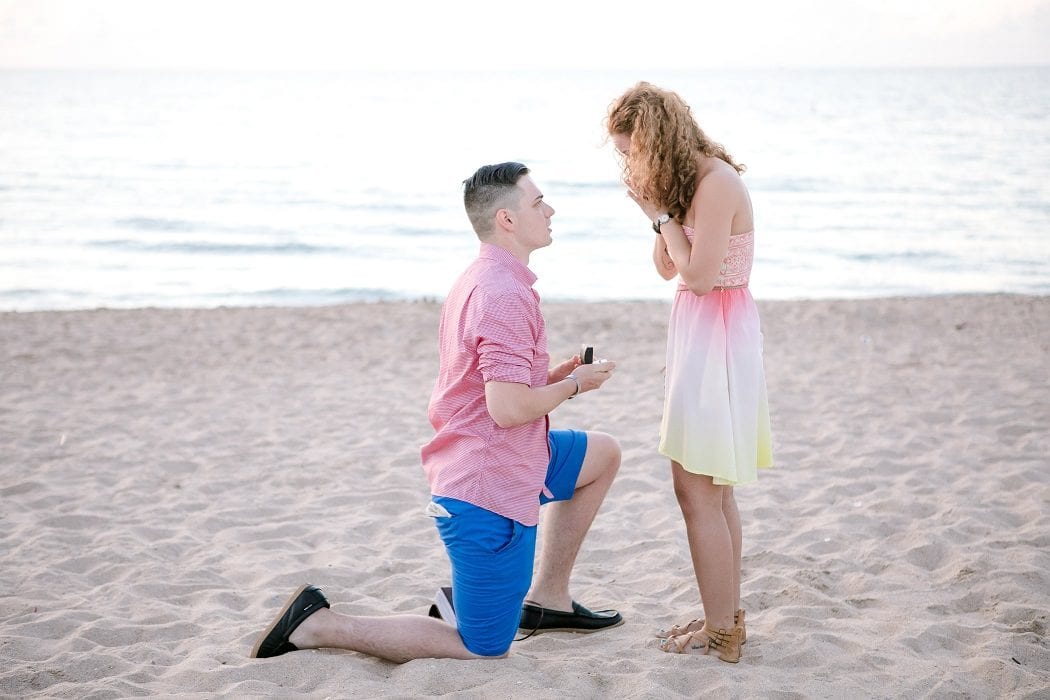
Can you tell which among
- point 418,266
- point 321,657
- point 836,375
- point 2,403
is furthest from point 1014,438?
point 418,266

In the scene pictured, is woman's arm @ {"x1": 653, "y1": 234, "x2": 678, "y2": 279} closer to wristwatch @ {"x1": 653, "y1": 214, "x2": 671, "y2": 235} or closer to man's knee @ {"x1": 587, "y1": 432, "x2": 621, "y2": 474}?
wristwatch @ {"x1": 653, "y1": 214, "x2": 671, "y2": 235}

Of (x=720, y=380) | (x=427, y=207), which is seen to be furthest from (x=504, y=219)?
(x=427, y=207)

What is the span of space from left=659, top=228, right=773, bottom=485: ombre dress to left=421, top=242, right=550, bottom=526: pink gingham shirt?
19.5 inches

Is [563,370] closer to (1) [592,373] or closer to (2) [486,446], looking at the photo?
(1) [592,373]

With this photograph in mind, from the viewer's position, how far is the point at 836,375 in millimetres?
8016

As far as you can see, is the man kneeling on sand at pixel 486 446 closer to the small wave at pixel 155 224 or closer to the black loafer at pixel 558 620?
the black loafer at pixel 558 620

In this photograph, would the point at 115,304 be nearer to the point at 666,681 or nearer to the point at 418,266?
the point at 418,266

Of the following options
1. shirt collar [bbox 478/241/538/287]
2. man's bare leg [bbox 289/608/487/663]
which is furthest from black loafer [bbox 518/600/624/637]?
shirt collar [bbox 478/241/538/287]

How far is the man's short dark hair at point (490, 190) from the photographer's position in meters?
3.23

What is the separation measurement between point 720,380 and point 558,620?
1183mm

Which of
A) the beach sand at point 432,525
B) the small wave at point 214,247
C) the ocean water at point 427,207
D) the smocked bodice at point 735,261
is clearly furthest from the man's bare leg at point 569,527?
the small wave at point 214,247

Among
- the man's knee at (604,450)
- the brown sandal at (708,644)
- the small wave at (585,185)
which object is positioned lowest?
the brown sandal at (708,644)

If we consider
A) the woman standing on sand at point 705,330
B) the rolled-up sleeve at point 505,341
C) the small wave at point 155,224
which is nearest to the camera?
→ the rolled-up sleeve at point 505,341

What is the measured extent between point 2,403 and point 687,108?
6.13 m
